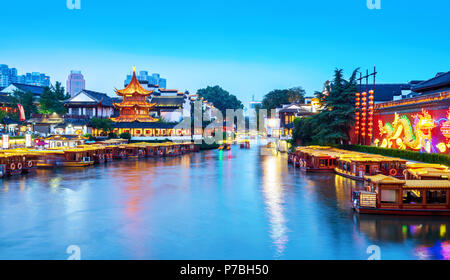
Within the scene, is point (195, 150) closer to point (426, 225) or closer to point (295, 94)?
point (426, 225)

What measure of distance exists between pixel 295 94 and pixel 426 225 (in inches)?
4192

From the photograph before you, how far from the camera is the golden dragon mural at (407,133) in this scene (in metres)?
30.0

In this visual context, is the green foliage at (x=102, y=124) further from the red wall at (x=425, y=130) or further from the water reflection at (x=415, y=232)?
the water reflection at (x=415, y=232)

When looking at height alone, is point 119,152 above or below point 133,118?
below

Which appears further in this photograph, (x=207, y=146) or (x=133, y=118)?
(x=133, y=118)

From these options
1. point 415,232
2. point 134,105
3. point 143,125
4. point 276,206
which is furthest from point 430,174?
point 134,105

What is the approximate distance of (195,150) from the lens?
6806 centimetres

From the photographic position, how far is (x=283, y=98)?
120 m

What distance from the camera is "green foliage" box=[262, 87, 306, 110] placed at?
119 m

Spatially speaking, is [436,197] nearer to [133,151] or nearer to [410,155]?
[410,155]

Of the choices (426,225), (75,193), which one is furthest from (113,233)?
(426,225)

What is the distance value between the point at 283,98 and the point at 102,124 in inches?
2570

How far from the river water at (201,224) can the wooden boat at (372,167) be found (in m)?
1.22
